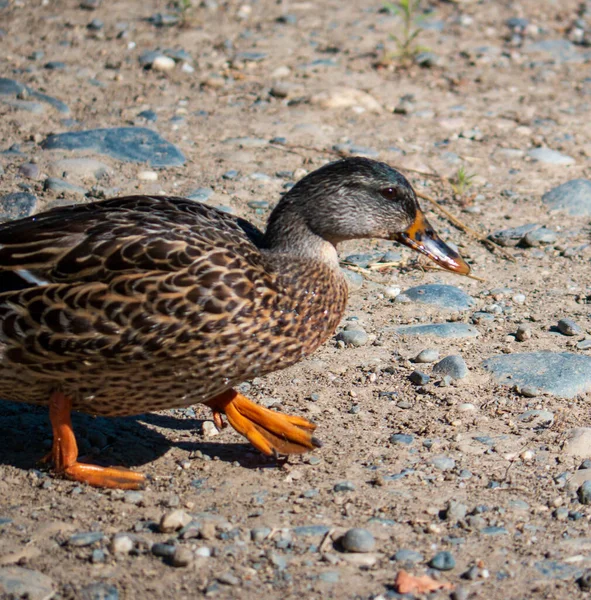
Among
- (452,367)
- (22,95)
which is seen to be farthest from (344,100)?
(452,367)

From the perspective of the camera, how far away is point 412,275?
635 cm

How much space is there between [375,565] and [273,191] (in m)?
3.76

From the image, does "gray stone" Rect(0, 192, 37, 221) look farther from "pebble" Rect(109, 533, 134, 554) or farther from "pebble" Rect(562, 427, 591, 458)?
"pebble" Rect(562, 427, 591, 458)

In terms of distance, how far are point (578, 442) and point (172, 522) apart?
1934 mm

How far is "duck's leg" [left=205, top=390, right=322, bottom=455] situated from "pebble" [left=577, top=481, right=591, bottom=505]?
1167 mm

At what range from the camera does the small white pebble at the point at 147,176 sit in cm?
699

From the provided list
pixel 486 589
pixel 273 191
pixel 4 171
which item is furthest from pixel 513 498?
pixel 4 171

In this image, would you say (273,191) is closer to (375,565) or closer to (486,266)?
(486,266)

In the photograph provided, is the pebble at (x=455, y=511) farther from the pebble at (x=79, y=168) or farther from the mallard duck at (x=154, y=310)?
the pebble at (x=79, y=168)

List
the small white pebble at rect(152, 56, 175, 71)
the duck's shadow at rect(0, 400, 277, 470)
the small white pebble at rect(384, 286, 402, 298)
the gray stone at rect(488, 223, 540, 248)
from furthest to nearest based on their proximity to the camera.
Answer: the small white pebble at rect(152, 56, 175, 71) < the gray stone at rect(488, 223, 540, 248) < the small white pebble at rect(384, 286, 402, 298) < the duck's shadow at rect(0, 400, 277, 470)

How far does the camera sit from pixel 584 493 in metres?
4.19

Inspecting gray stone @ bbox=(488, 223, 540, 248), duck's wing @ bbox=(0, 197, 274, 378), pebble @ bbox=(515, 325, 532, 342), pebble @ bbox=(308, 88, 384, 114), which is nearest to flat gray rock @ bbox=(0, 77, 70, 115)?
pebble @ bbox=(308, 88, 384, 114)

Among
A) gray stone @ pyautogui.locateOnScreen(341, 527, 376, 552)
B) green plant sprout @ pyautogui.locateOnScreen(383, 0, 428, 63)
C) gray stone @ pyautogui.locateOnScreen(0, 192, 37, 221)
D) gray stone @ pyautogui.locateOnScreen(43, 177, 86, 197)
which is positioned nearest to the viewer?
gray stone @ pyautogui.locateOnScreen(341, 527, 376, 552)

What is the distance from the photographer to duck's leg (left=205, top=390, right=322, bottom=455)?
4539 mm
